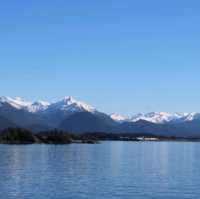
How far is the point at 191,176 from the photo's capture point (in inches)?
3474

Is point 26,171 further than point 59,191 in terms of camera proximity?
Yes

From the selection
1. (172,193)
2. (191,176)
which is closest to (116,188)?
(172,193)

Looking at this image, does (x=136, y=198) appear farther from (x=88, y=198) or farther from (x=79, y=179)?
(x=79, y=179)

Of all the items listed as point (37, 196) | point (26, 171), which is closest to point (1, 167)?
point (26, 171)

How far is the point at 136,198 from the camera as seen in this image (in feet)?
205

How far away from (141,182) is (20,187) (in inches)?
690

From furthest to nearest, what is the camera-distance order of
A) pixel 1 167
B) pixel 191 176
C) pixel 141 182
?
pixel 1 167 < pixel 191 176 < pixel 141 182

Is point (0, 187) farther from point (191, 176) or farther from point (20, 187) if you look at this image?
point (191, 176)

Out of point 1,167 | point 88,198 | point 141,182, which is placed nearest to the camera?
point 88,198

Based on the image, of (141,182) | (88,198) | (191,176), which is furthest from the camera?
(191,176)

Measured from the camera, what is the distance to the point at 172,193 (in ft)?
220

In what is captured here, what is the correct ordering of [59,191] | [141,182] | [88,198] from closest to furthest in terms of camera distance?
1. [88,198]
2. [59,191]
3. [141,182]

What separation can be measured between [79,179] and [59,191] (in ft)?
45.4

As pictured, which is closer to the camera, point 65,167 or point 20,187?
point 20,187
